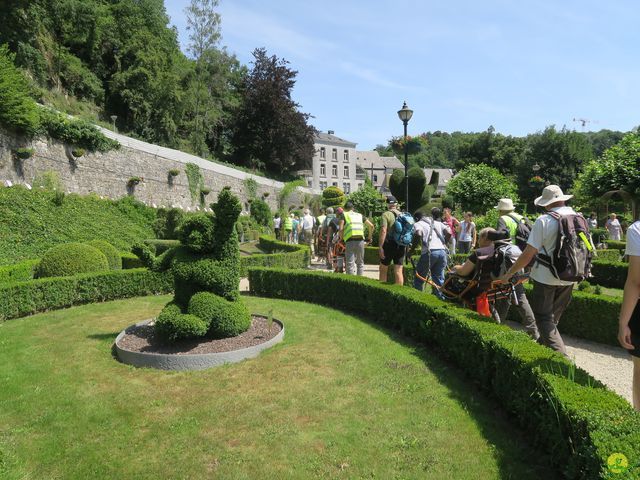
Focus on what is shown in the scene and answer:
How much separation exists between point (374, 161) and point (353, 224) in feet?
242

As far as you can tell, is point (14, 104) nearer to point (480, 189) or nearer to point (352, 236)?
point (352, 236)

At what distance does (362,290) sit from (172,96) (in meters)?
31.8

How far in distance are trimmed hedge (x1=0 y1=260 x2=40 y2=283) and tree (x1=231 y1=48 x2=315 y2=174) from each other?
33762mm

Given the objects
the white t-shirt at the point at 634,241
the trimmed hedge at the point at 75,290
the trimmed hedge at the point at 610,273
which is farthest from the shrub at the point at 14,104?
the trimmed hedge at the point at 610,273

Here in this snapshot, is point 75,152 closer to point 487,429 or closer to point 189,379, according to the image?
point 189,379

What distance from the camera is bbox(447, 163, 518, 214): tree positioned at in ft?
93.5

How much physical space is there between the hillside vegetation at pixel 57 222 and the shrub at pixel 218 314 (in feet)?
35.0

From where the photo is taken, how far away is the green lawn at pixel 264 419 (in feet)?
11.4

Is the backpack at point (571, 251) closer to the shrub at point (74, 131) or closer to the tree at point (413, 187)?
the shrub at point (74, 131)

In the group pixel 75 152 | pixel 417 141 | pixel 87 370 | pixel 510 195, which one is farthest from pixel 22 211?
pixel 510 195

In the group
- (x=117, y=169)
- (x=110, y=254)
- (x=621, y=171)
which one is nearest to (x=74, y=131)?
(x=117, y=169)

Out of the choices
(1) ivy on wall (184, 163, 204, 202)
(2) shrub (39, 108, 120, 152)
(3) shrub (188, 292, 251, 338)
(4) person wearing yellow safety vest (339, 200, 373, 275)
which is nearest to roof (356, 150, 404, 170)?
(1) ivy on wall (184, 163, 204, 202)

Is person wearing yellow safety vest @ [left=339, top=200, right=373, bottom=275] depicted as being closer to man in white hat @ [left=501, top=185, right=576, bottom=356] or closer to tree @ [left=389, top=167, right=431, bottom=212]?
man in white hat @ [left=501, top=185, right=576, bottom=356]

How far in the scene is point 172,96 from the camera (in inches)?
1374
